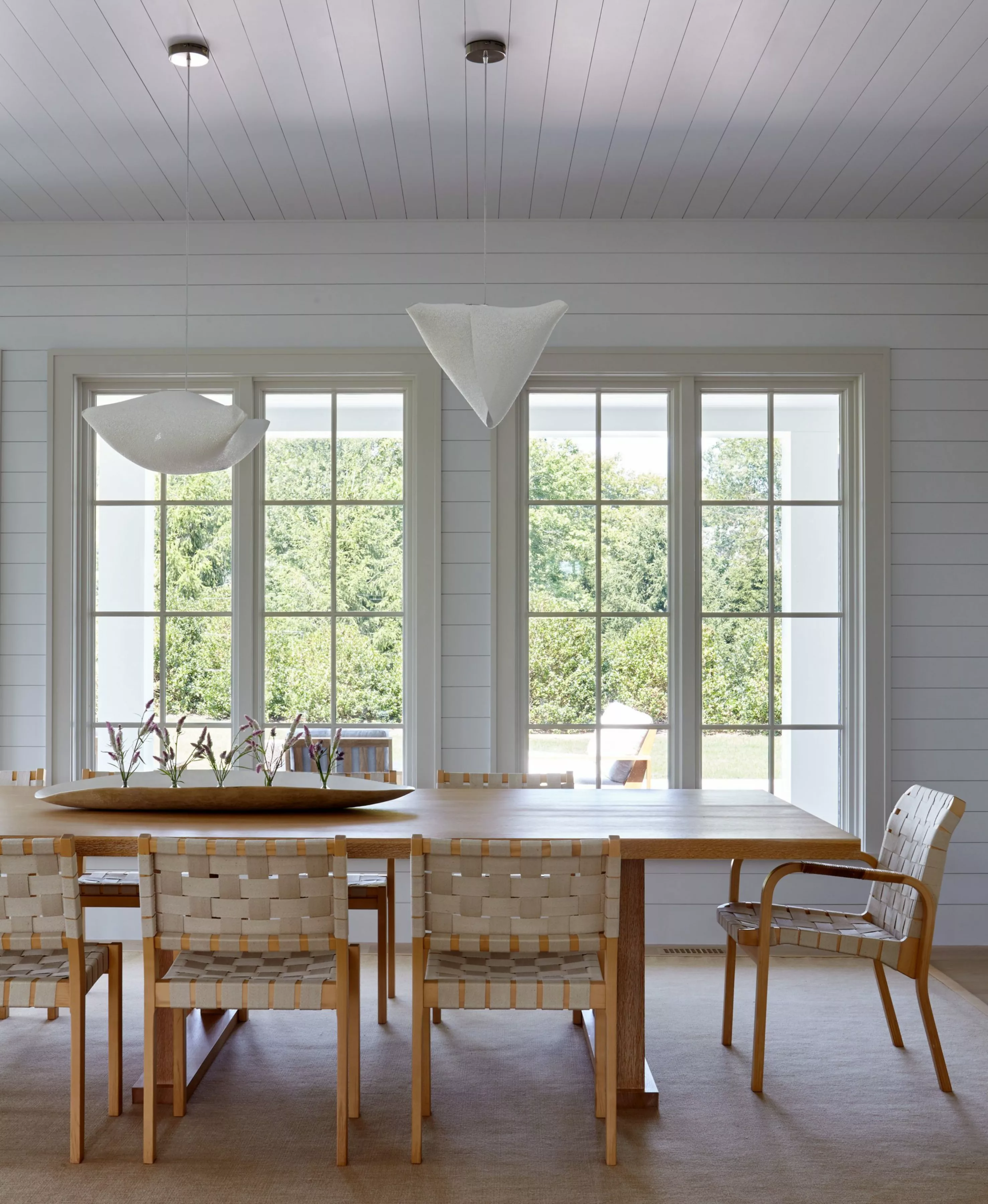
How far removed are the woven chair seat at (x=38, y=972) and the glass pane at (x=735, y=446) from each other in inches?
126

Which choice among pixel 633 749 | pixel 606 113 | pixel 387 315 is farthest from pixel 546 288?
pixel 633 749

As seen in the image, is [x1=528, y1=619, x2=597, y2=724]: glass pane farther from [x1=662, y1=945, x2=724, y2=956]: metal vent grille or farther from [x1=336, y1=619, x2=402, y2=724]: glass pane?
[x1=662, y1=945, x2=724, y2=956]: metal vent grille

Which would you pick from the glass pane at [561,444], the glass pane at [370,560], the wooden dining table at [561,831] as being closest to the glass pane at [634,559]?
the glass pane at [561,444]

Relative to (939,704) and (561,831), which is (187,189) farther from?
(939,704)

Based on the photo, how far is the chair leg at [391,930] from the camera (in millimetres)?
3652

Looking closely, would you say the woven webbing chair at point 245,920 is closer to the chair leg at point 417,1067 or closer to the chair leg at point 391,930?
the chair leg at point 417,1067

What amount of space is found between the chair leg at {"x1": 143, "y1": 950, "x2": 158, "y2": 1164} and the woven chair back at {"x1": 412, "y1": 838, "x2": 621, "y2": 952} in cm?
68

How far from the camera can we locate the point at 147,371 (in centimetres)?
464

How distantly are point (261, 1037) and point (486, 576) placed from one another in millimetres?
2106

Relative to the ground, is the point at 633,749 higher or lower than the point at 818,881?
higher

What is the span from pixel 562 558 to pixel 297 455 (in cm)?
131

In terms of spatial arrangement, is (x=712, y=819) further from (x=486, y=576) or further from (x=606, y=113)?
(x=606, y=113)

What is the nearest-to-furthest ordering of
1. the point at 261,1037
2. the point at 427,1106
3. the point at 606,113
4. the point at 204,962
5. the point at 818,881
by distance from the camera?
the point at 204,962, the point at 427,1106, the point at 261,1037, the point at 606,113, the point at 818,881

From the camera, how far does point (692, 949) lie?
14.8 ft
